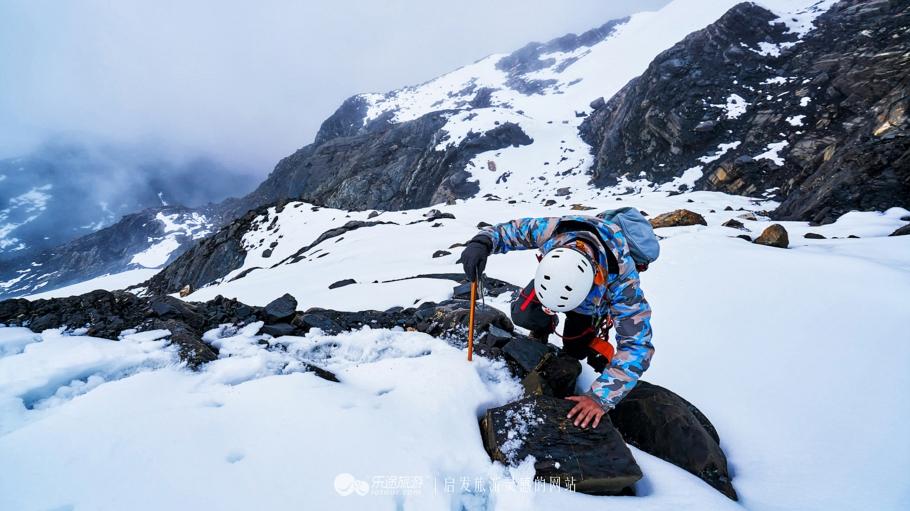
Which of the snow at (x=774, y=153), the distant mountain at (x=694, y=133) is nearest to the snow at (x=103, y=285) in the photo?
the distant mountain at (x=694, y=133)

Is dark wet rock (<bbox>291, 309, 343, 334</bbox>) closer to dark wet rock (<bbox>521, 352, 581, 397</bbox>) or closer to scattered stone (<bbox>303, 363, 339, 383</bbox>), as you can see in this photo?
scattered stone (<bbox>303, 363, 339, 383</bbox>)

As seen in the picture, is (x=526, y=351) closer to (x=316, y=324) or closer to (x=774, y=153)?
(x=316, y=324)

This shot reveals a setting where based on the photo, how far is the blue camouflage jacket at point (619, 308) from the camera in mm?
2966

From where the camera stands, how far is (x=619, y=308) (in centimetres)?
315

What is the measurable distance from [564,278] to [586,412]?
110cm

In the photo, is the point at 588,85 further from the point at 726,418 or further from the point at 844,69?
the point at 726,418

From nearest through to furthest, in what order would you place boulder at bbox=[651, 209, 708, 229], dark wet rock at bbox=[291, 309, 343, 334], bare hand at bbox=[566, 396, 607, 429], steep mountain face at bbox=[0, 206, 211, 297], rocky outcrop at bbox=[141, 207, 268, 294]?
bare hand at bbox=[566, 396, 607, 429], dark wet rock at bbox=[291, 309, 343, 334], boulder at bbox=[651, 209, 708, 229], rocky outcrop at bbox=[141, 207, 268, 294], steep mountain face at bbox=[0, 206, 211, 297]

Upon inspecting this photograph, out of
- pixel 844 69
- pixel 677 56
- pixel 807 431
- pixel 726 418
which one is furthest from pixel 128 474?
pixel 677 56

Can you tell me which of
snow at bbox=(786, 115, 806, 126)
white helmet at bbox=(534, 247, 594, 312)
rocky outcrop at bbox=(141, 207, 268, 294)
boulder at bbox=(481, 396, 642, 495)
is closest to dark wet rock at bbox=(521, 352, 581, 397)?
boulder at bbox=(481, 396, 642, 495)

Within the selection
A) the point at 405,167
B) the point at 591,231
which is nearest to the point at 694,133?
the point at 591,231

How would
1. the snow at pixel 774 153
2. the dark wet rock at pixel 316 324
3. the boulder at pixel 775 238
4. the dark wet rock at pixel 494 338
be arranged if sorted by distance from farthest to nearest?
1. the snow at pixel 774 153
2. the boulder at pixel 775 238
3. the dark wet rock at pixel 316 324
4. the dark wet rock at pixel 494 338

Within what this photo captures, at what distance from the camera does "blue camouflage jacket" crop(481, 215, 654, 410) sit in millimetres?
2966

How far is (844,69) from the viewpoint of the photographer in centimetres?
2692

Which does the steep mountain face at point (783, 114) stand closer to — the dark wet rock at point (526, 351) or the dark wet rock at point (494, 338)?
the dark wet rock at point (526, 351)
